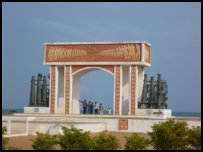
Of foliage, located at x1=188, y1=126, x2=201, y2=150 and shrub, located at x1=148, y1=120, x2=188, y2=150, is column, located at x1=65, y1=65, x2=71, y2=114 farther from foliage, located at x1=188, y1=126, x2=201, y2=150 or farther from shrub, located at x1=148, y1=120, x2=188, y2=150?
foliage, located at x1=188, y1=126, x2=201, y2=150

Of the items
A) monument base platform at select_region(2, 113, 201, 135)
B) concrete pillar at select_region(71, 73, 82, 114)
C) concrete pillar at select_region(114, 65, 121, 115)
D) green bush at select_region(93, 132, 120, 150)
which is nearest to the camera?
green bush at select_region(93, 132, 120, 150)

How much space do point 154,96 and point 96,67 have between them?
4.54 meters

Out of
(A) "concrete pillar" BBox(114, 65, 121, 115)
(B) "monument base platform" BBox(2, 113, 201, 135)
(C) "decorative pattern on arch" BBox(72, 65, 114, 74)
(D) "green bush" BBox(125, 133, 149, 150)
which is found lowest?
(D) "green bush" BBox(125, 133, 149, 150)

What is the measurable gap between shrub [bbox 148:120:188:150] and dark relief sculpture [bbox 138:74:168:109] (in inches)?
597

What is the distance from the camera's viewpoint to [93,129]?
28.8 m

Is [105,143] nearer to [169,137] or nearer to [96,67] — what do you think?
[169,137]

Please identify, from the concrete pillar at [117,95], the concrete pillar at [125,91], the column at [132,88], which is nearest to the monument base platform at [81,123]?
the concrete pillar at [117,95]

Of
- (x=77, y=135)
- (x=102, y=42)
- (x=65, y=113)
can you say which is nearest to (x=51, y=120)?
(x=65, y=113)

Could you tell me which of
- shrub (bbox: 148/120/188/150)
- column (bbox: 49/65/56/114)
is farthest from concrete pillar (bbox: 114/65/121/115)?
shrub (bbox: 148/120/188/150)

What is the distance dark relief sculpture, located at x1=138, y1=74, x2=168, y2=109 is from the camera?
3531 cm

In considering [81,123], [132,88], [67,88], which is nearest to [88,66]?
[67,88]

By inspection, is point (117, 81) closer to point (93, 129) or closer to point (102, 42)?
point (102, 42)

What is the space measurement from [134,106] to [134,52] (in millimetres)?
3685

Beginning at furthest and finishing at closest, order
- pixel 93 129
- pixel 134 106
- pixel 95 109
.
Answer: pixel 95 109
pixel 134 106
pixel 93 129
